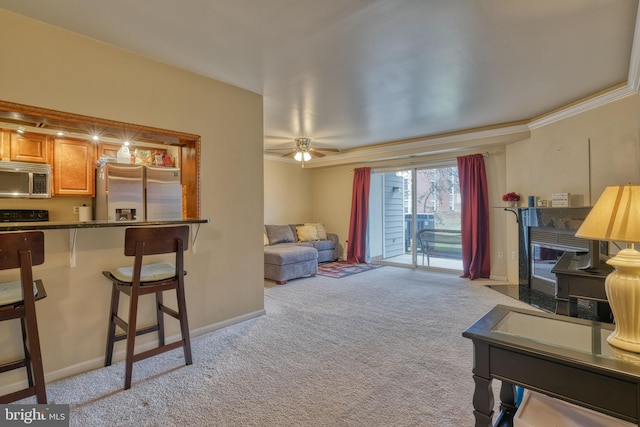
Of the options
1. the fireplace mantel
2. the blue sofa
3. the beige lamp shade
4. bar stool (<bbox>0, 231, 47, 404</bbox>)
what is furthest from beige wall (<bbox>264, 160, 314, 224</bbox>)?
the beige lamp shade

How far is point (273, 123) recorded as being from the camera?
14.6ft

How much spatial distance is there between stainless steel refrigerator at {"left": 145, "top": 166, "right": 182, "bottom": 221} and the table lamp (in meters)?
3.06

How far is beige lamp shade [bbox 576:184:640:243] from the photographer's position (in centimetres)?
110

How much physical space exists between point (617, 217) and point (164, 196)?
10.8ft

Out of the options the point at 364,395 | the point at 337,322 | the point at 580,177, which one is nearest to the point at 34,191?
the point at 337,322

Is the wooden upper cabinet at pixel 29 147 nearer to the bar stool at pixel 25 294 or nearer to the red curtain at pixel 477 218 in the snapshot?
the bar stool at pixel 25 294

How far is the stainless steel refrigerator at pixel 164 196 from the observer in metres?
3.05

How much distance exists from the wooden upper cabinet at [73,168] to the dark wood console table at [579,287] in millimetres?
5174

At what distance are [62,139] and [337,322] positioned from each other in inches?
164

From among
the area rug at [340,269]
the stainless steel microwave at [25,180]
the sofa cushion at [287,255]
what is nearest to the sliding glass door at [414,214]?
the area rug at [340,269]

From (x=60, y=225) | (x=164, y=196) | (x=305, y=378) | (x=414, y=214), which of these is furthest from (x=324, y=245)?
(x=60, y=225)

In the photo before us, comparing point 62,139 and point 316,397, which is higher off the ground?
point 62,139

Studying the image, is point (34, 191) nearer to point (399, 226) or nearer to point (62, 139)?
point (62, 139)

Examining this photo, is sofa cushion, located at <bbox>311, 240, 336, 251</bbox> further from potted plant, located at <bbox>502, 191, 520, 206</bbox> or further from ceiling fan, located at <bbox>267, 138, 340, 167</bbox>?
potted plant, located at <bbox>502, 191, 520, 206</bbox>
